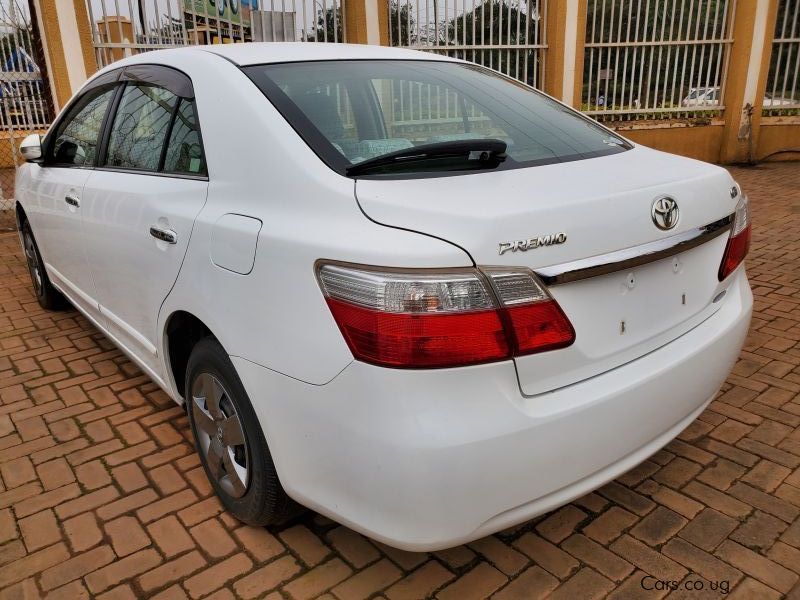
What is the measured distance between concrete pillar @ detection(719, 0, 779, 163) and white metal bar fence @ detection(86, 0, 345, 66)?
6303mm

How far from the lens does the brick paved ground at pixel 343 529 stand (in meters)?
2.12

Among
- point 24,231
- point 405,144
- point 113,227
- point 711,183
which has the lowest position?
point 24,231

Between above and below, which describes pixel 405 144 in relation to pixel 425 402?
above

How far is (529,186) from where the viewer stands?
188 cm

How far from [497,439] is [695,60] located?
11144 mm

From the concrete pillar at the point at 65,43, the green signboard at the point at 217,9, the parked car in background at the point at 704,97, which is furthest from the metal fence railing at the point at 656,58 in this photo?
the concrete pillar at the point at 65,43

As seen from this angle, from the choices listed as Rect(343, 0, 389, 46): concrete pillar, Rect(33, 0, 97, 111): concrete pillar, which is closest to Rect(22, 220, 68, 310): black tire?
Rect(33, 0, 97, 111): concrete pillar

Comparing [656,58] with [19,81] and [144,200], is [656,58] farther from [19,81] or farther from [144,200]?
[144,200]

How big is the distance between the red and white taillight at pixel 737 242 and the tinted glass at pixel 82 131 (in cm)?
276

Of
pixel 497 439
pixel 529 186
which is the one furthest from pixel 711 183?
pixel 497 439

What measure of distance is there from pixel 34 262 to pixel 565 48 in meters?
8.45

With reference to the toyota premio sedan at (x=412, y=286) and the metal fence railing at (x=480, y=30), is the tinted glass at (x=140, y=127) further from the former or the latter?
the metal fence railing at (x=480, y=30)

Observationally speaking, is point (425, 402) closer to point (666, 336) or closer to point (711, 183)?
point (666, 336)

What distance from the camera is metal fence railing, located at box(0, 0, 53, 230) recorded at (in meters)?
8.29
